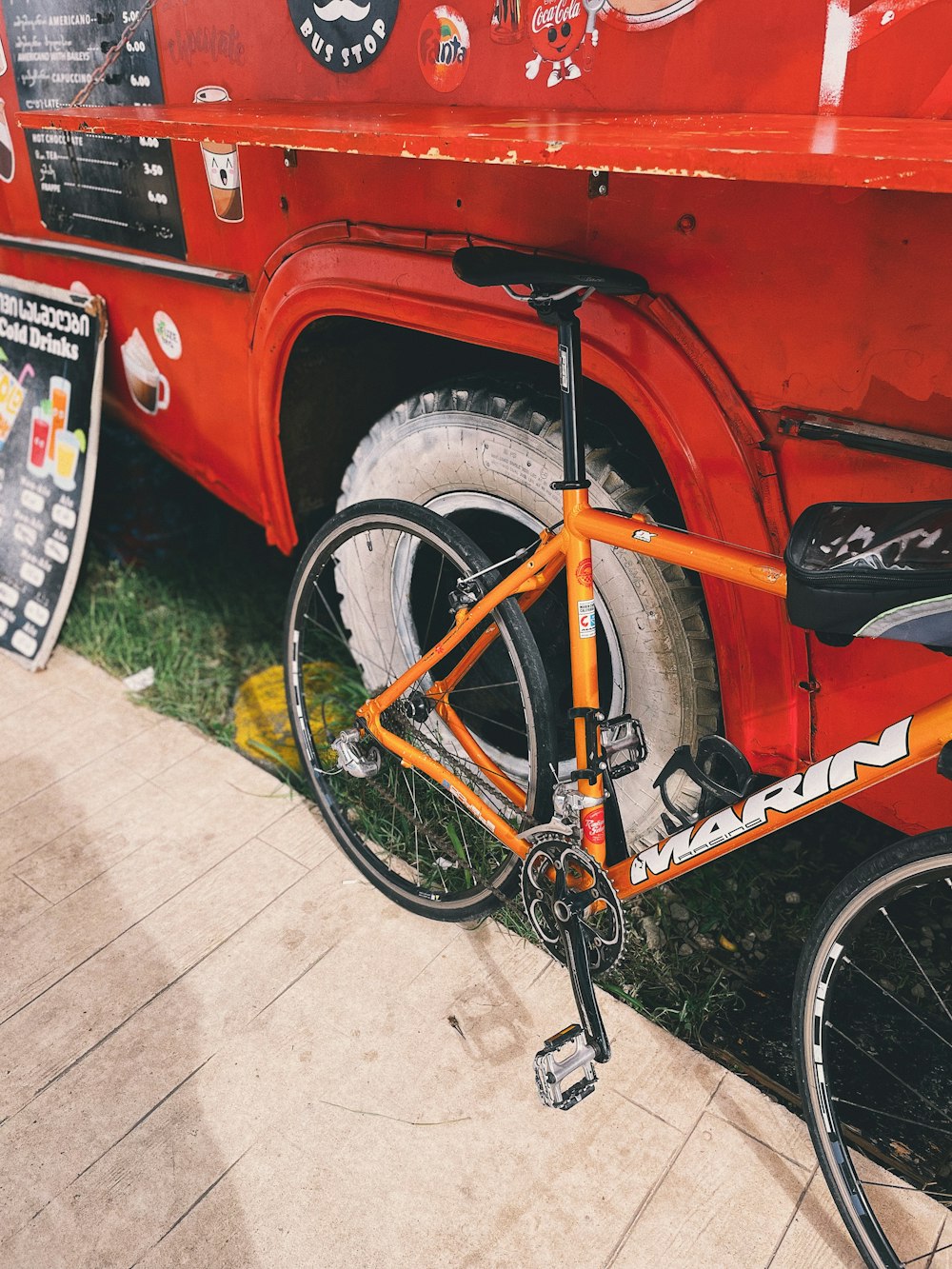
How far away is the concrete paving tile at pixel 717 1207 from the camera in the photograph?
165 cm

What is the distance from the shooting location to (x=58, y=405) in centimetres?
309

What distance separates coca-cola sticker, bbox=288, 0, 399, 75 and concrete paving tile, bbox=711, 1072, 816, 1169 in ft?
6.92

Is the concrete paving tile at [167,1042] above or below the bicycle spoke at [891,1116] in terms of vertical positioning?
above

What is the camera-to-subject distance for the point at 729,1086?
1.91 metres

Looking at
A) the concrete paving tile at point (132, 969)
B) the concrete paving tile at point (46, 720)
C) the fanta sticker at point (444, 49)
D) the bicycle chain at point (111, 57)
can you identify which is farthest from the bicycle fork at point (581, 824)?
the concrete paving tile at point (46, 720)

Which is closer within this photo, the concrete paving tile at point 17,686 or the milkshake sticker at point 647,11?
the milkshake sticker at point 647,11

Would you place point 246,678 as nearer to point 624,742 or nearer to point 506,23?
point 624,742

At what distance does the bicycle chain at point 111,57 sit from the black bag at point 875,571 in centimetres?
193

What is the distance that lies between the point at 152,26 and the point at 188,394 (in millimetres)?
881

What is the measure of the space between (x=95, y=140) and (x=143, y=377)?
63 cm

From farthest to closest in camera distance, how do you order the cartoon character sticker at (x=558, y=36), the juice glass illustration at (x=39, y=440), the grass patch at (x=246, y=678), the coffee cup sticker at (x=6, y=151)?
the juice glass illustration at (x=39, y=440), the coffee cup sticker at (x=6, y=151), the grass patch at (x=246, y=678), the cartoon character sticker at (x=558, y=36)

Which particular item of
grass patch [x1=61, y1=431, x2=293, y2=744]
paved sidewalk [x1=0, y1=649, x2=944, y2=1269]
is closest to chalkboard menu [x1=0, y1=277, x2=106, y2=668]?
grass patch [x1=61, y1=431, x2=293, y2=744]

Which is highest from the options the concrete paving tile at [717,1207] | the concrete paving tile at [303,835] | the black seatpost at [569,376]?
the black seatpost at [569,376]

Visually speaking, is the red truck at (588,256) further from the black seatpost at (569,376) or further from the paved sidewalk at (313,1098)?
the paved sidewalk at (313,1098)
